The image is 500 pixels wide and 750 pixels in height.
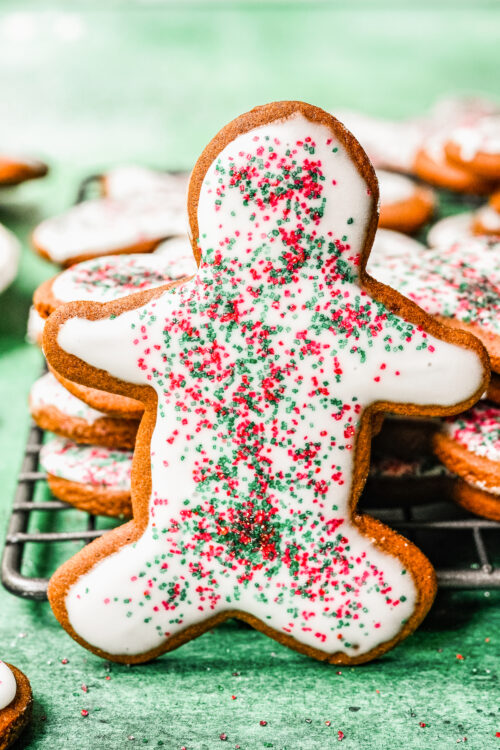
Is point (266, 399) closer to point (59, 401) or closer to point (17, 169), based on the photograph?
point (59, 401)

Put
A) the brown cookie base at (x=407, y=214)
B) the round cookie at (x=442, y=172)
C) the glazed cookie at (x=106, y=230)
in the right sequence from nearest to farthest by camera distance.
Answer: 1. the glazed cookie at (x=106, y=230)
2. the brown cookie base at (x=407, y=214)
3. the round cookie at (x=442, y=172)

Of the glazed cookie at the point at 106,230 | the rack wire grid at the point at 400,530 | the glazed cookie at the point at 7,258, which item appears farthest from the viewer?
the glazed cookie at the point at 7,258

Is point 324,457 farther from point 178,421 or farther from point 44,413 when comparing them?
point 44,413

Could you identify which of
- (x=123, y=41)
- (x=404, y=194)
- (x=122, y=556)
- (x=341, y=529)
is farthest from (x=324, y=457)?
(x=123, y=41)

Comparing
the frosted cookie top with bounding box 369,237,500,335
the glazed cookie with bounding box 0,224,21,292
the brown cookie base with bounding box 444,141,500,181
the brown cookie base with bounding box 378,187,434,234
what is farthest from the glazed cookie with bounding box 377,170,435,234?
the glazed cookie with bounding box 0,224,21,292

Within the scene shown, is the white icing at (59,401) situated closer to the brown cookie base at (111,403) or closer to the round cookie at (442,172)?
the brown cookie base at (111,403)

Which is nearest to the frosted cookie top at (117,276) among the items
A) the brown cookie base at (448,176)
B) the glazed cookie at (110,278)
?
the glazed cookie at (110,278)

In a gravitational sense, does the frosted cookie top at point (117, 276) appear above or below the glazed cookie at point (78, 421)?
above
